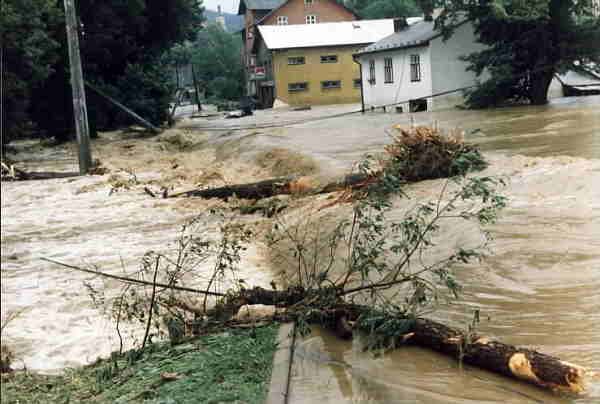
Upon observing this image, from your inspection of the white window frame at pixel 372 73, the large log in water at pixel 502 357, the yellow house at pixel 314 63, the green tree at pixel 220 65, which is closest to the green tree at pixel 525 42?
the white window frame at pixel 372 73

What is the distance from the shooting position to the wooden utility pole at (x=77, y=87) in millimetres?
23812

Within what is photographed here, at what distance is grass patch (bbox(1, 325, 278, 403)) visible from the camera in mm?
5633

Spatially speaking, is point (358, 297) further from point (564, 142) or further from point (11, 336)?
point (564, 142)

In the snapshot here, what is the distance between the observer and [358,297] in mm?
8078

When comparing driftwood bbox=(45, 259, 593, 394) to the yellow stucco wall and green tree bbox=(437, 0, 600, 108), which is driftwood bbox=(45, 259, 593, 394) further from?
the yellow stucco wall

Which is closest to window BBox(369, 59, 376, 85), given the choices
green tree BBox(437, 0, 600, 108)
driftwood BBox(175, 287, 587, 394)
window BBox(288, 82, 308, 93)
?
green tree BBox(437, 0, 600, 108)

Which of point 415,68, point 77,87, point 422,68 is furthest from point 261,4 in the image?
point 77,87

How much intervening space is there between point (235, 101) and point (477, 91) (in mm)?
45923

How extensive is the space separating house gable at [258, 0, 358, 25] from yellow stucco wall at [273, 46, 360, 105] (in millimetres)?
15189

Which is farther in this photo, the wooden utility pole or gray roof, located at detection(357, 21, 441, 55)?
gray roof, located at detection(357, 21, 441, 55)

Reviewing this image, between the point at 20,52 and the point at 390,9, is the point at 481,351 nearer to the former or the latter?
the point at 20,52

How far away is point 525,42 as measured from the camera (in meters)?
33.2

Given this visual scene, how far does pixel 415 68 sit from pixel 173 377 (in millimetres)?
35471

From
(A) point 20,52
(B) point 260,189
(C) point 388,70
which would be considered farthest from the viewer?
(C) point 388,70
